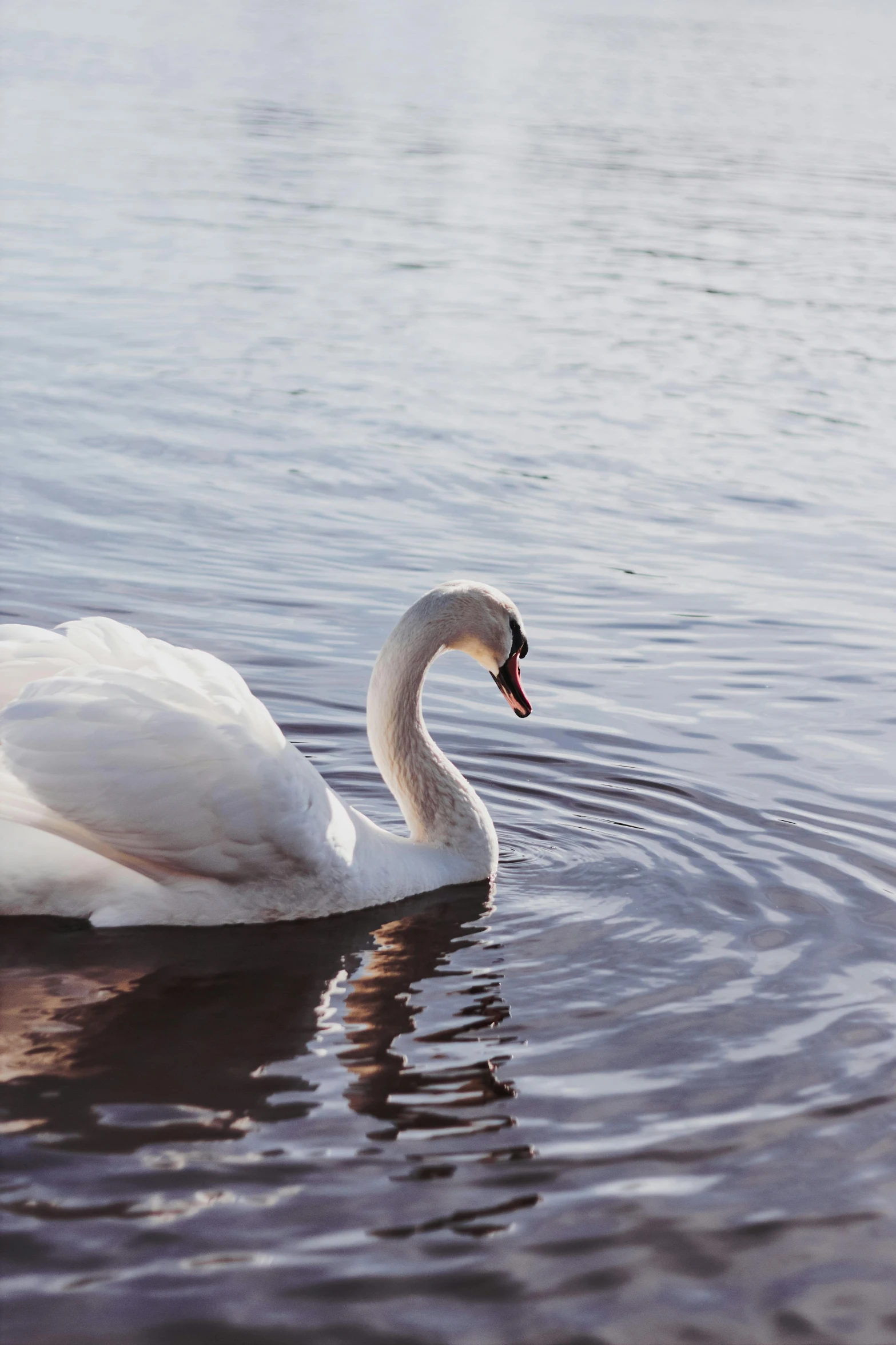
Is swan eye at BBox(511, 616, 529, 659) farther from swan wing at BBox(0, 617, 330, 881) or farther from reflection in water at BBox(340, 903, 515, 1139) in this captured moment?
swan wing at BBox(0, 617, 330, 881)

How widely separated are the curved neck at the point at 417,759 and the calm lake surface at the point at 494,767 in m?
0.27

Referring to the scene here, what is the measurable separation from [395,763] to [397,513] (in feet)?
17.8

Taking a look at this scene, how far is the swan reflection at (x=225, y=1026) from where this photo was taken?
4.90 meters

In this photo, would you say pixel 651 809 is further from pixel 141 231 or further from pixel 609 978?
pixel 141 231

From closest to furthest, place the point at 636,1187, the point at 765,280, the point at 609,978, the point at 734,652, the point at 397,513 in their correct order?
1. the point at 636,1187
2. the point at 609,978
3. the point at 734,652
4. the point at 397,513
5. the point at 765,280

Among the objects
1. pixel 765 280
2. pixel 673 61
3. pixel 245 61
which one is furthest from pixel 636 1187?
pixel 673 61

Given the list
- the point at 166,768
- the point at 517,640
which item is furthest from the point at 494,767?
the point at 166,768

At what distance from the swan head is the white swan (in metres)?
0.93

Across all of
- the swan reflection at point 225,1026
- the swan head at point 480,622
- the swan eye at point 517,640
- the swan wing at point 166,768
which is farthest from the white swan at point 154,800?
the swan eye at point 517,640

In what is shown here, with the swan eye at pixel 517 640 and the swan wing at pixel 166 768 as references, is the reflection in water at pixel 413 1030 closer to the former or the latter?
the swan wing at pixel 166 768

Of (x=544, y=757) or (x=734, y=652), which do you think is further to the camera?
(x=734, y=652)

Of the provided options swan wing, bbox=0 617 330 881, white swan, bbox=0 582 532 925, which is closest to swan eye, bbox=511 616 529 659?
white swan, bbox=0 582 532 925

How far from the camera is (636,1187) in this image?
15.3 ft

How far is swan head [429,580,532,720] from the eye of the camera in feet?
23.2
